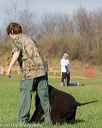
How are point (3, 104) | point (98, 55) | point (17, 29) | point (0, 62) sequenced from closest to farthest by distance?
point (17, 29)
point (3, 104)
point (0, 62)
point (98, 55)

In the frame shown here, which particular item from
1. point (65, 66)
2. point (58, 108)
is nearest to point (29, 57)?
point (58, 108)

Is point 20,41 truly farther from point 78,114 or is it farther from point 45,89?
point 78,114

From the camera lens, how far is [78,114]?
10.6m

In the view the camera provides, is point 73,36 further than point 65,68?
Yes

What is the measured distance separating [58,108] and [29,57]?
3.62ft

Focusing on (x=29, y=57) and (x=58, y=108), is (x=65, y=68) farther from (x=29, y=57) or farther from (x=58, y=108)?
(x=29, y=57)

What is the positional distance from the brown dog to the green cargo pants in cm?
14

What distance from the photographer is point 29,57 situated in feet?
27.3

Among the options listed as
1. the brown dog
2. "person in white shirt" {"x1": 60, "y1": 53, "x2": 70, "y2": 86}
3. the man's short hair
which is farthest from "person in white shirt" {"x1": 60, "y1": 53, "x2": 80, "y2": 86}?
the man's short hair

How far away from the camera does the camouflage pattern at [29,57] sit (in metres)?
8.31

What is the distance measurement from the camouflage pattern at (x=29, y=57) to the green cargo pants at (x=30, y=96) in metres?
0.12

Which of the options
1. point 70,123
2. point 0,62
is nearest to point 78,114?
point 70,123

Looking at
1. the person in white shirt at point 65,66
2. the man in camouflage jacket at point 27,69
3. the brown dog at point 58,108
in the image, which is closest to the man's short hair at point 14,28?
the man in camouflage jacket at point 27,69

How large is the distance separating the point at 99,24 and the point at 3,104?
226 ft
